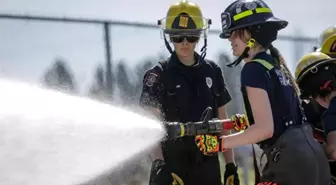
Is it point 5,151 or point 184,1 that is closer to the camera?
point 5,151

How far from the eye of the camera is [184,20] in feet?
17.3

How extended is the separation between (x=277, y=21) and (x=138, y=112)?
1.38 metres

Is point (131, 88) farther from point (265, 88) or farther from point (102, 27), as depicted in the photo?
point (265, 88)

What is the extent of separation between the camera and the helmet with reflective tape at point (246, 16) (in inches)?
169

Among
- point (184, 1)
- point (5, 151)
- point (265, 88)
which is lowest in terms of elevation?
point (5, 151)

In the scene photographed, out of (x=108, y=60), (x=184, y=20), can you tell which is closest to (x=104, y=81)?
(x=108, y=60)

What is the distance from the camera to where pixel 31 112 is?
4.61 m

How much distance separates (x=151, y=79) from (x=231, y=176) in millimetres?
973

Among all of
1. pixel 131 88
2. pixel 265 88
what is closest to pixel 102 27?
pixel 131 88

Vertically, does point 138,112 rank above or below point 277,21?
below

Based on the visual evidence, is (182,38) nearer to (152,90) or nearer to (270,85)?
(152,90)

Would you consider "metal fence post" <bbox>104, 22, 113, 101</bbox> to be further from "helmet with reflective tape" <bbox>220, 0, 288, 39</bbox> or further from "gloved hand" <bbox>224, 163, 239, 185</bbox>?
"helmet with reflective tape" <bbox>220, 0, 288, 39</bbox>

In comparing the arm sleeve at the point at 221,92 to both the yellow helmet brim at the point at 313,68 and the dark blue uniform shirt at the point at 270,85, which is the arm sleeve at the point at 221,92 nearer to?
the yellow helmet brim at the point at 313,68

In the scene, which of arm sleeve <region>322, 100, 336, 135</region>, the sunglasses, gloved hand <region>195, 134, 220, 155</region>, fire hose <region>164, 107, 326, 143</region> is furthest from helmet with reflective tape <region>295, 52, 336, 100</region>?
the sunglasses
